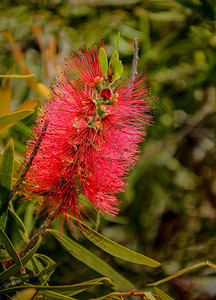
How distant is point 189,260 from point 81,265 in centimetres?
32

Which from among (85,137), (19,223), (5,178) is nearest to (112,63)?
(85,137)

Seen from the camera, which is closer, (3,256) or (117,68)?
(117,68)

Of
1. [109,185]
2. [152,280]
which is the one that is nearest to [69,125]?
[109,185]

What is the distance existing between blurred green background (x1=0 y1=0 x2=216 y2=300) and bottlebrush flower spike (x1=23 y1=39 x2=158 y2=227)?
0.31 meters

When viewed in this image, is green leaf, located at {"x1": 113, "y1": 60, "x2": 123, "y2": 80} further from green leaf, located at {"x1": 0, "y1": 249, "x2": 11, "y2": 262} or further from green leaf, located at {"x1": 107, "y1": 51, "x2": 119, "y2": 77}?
green leaf, located at {"x1": 0, "y1": 249, "x2": 11, "y2": 262}

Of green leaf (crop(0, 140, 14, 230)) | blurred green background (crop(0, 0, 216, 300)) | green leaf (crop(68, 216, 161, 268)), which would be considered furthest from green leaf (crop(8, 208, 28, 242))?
blurred green background (crop(0, 0, 216, 300))

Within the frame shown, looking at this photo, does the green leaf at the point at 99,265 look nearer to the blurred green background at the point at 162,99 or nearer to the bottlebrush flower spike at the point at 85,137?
the bottlebrush flower spike at the point at 85,137

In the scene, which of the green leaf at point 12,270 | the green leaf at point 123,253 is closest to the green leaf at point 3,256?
the green leaf at point 12,270

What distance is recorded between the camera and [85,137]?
0.56 meters

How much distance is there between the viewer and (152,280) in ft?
2.90

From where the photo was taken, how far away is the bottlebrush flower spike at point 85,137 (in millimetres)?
562

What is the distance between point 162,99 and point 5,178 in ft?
2.20

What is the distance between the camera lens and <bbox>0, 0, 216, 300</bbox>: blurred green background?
982 mm

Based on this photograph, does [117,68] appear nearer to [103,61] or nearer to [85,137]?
[103,61]
